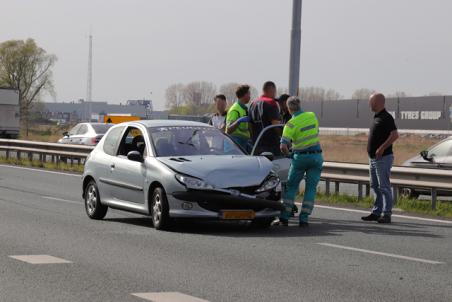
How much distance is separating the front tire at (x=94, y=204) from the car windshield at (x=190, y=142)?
55.2 inches

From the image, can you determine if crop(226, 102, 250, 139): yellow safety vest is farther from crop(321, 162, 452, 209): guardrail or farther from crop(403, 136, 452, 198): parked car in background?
crop(403, 136, 452, 198): parked car in background

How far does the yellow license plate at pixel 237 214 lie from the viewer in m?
12.6

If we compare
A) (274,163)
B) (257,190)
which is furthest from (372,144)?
(257,190)

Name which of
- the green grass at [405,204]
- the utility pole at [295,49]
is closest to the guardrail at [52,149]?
the utility pole at [295,49]

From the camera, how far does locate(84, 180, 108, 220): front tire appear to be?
1475 cm

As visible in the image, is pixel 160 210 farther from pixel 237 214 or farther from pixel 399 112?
pixel 399 112

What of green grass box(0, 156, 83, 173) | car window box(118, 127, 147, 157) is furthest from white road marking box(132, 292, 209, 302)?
green grass box(0, 156, 83, 173)

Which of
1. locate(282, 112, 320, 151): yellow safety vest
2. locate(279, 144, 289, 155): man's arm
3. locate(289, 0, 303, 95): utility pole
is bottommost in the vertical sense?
locate(279, 144, 289, 155): man's arm

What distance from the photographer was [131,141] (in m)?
14.6

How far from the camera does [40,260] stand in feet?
33.3

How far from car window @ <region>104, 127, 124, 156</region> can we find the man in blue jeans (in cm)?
357

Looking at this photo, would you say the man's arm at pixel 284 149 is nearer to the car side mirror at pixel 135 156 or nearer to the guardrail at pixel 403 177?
the car side mirror at pixel 135 156

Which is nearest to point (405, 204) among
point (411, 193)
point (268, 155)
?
point (411, 193)

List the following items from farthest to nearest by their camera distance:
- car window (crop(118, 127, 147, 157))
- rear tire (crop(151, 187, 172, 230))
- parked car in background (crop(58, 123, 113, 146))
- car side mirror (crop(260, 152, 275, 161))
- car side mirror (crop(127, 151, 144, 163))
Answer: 1. parked car in background (crop(58, 123, 113, 146))
2. car window (crop(118, 127, 147, 157))
3. car side mirror (crop(260, 152, 275, 161))
4. car side mirror (crop(127, 151, 144, 163))
5. rear tire (crop(151, 187, 172, 230))
